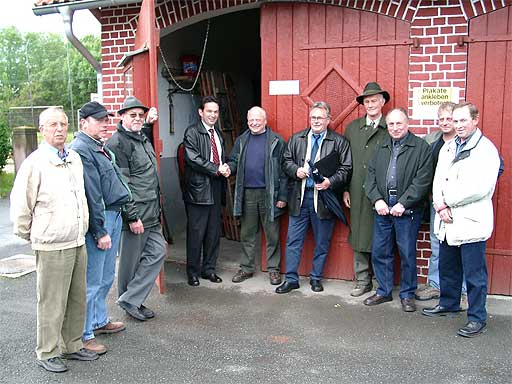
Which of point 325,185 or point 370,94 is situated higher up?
point 370,94

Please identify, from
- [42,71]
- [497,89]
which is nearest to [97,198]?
[497,89]

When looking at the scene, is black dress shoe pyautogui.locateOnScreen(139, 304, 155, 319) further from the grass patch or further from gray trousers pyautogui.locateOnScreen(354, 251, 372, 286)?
the grass patch

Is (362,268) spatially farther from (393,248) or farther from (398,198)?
(398,198)

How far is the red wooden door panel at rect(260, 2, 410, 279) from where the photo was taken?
18.0ft

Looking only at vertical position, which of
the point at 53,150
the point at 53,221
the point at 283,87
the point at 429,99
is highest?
the point at 283,87

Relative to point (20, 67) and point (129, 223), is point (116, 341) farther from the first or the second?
point (20, 67)

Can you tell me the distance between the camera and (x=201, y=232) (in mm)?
5852

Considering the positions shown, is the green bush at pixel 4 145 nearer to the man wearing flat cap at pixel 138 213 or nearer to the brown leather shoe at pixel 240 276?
the brown leather shoe at pixel 240 276

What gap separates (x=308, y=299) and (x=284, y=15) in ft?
9.37

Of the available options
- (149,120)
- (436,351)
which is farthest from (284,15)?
(436,351)

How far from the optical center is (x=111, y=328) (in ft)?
15.3

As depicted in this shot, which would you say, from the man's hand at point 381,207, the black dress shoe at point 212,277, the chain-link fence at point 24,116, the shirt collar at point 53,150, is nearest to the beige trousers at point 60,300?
the shirt collar at point 53,150

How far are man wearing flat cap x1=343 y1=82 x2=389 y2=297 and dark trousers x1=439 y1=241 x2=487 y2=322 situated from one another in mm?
855

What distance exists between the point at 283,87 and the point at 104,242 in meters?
2.66
